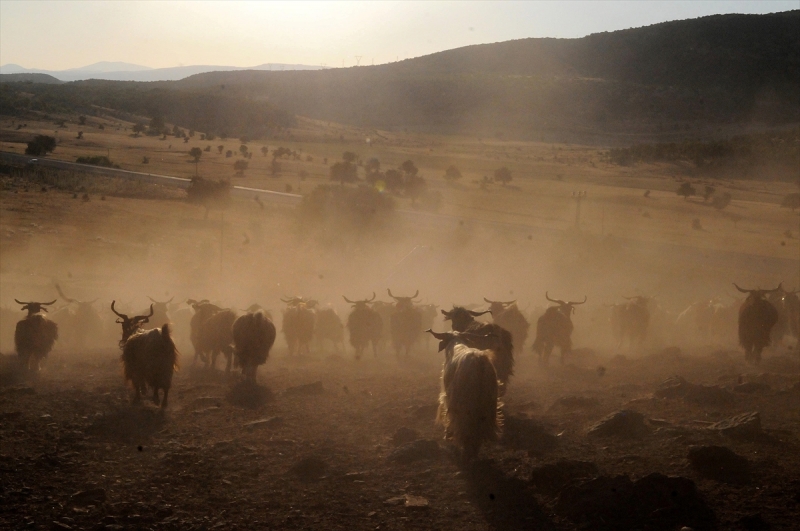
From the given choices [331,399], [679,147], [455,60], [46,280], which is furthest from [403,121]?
[331,399]

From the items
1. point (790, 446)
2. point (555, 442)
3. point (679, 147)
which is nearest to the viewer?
point (790, 446)

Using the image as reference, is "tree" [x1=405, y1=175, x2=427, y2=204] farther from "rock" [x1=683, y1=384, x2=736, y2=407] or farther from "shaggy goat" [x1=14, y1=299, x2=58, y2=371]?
"rock" [x1=683, y1=384, x2=736, y2=407]

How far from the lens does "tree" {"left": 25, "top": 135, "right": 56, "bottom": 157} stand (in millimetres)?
50688

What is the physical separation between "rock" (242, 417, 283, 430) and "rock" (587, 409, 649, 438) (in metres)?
4.56

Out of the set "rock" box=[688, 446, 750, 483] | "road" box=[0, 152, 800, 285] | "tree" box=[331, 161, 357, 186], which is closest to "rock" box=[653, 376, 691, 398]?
"rock" box=[688, 446, 750, 483]

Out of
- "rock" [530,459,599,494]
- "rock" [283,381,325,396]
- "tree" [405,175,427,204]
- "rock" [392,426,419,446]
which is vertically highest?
"tree" [405,175,427,204]

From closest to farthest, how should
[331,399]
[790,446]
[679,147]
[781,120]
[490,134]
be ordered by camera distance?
[790,446], [331,399], [679,147], [781,120], [490,134]

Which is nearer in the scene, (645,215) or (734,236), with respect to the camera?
(734,236)

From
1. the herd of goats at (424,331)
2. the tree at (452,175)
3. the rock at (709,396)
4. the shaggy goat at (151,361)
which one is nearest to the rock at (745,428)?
the rock at (709,396)

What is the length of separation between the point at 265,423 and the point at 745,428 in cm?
665

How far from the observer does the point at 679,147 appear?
7056 centimetres

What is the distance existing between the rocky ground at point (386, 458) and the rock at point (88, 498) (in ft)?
0.07

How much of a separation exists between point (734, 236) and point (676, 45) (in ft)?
293

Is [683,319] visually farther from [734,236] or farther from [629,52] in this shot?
[629,52]
